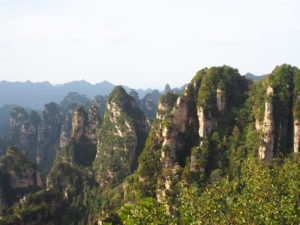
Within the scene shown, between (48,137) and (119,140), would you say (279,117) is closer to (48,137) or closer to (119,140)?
(119,140)

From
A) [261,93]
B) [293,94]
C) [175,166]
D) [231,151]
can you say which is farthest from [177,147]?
[293,94]

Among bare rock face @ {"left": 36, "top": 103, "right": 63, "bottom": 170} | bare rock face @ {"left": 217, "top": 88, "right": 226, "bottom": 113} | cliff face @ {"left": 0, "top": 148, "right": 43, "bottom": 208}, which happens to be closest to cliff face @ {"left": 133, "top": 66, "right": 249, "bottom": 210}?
bare rock face @ {"left": 217, "top": 88, "right": 226, "bottom": 113}

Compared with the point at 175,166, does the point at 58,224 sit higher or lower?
lower

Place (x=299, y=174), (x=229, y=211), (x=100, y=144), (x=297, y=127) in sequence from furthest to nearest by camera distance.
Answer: (x=100, y=144)
(x=297, y=127)
(x=299, y=174)
(x=229, y=211)

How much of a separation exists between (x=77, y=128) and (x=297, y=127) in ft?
272

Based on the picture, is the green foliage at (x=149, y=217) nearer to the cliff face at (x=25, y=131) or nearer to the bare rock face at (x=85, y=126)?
the bare rock face at (x=85, y=126)

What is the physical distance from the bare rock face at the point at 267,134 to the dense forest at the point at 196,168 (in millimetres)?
196

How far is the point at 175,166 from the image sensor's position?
57969 mm

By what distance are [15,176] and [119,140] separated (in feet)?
116

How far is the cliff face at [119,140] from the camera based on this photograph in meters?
93.5

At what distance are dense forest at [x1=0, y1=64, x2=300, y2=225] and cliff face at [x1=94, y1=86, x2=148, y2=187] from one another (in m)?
0.37

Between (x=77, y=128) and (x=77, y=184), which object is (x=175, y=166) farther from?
(x=77, y=128)

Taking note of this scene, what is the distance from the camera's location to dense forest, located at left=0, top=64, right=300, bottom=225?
28.0 meters

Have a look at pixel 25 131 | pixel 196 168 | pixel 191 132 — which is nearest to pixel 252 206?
pixel 196 168
